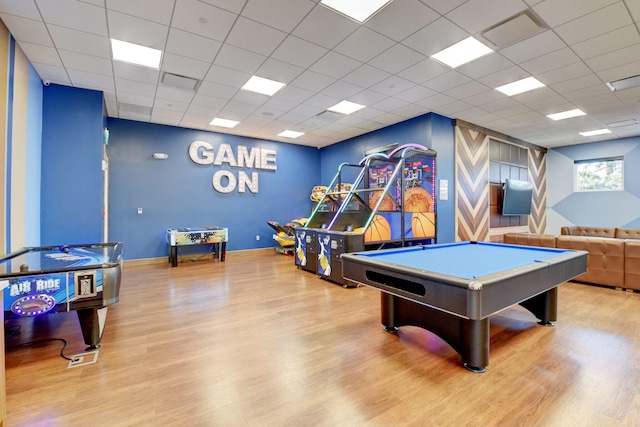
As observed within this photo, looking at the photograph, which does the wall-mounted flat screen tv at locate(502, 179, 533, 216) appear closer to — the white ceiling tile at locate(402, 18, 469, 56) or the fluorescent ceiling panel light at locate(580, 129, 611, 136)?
the fluorescent ceiling panel light at locate(580, 129, 611, 136)

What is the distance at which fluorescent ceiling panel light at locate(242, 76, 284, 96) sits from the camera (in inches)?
186

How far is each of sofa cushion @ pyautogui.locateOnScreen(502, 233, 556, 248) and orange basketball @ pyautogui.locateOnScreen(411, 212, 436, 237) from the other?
137cm

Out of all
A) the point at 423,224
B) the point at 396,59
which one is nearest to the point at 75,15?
the point at 396,59

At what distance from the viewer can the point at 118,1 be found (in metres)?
2.85

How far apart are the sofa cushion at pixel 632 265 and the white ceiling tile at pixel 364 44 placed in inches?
175

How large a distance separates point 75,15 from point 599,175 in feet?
40.4

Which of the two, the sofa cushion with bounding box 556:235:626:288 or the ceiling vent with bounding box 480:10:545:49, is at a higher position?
the ceiling vent with bounding box 480:10:545:49

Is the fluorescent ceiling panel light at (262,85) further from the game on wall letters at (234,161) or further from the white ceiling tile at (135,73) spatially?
the game on wall letters at (234,161)

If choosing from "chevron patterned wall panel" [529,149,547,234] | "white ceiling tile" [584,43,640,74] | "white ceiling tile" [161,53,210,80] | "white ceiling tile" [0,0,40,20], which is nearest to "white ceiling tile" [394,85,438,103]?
"white ceiling tile" [584,43,640,74]

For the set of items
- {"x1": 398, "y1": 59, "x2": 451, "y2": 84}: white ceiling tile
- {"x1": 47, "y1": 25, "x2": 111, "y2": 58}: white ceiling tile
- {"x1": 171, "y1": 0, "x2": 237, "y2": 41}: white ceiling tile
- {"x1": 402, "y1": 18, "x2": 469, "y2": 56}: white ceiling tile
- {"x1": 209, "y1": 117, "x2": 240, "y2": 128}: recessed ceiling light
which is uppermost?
→ {"x1": 398, "y1": 59, "x2": 451, "y2": 84}: white ceiling tile

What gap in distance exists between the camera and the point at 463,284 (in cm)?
175

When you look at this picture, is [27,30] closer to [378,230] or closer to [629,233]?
[378,230]

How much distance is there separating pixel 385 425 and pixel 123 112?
23.6 feet

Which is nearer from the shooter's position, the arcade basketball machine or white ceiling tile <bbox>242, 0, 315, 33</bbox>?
white ceiling tile <bbox>242, 0, 315, 33</bbox>
